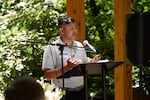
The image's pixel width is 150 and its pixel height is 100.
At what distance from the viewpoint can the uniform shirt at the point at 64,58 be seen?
3.26 m

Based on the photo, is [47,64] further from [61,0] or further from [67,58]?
[61,0]

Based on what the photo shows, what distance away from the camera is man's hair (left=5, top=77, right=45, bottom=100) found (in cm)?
102

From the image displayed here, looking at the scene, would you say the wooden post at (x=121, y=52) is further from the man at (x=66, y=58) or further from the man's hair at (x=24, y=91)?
the man's hair at (x=24, y=91)

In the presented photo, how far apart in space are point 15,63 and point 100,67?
8.55 feet

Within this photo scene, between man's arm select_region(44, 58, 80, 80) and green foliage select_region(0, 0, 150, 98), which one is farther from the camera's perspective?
green foliage select_region(0, 0, 150, 98)

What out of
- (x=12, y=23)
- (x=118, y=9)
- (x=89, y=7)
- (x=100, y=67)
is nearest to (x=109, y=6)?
(x=89, y=7)

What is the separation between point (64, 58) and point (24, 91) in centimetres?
227

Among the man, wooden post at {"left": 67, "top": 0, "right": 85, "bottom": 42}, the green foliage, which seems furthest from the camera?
the green foliage

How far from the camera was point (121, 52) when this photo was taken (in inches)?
167

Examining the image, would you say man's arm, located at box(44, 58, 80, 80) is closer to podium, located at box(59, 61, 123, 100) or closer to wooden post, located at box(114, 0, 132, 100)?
podium, located at box(59, 61, 123, 100)

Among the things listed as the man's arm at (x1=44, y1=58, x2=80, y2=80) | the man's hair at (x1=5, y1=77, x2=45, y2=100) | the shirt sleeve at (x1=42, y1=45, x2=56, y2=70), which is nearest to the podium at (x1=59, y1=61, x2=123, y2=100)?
the man's arm at (x1=44, y1=58, x2=80, y2=80)

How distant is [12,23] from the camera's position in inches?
228

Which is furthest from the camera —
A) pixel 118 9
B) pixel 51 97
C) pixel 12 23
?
pixel 12 23

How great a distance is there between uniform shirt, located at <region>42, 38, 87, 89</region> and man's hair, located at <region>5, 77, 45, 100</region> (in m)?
2.21
